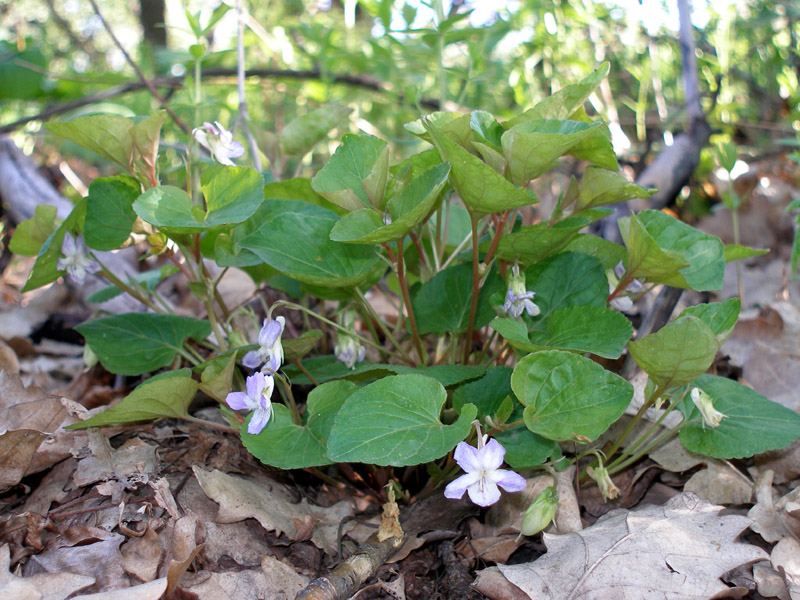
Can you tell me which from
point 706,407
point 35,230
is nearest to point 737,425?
point 706,407

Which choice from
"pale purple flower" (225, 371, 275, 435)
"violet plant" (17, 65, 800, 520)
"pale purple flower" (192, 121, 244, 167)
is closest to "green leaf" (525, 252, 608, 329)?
"violet plant" (17, 65, 800, 520)

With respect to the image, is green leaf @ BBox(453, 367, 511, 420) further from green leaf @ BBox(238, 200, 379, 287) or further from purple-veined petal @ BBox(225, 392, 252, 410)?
purple-veined petal @ BBox(225, 392, 252, 410)

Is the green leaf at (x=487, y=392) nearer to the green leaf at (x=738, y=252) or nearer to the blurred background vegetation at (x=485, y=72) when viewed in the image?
the green leaf at (x=738, y=252)

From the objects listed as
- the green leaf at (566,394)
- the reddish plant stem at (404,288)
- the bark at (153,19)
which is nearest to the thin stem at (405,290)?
the reddish plant stem at (404,288)

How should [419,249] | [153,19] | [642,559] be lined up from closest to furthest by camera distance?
1. [642,559]
2. [419,249]
3. [153,19]

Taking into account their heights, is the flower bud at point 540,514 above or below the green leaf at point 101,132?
below

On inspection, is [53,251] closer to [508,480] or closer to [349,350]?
[349,350]

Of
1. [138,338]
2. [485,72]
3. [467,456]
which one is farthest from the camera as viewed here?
[485,72]

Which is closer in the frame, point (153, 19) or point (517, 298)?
point (517, 298)
